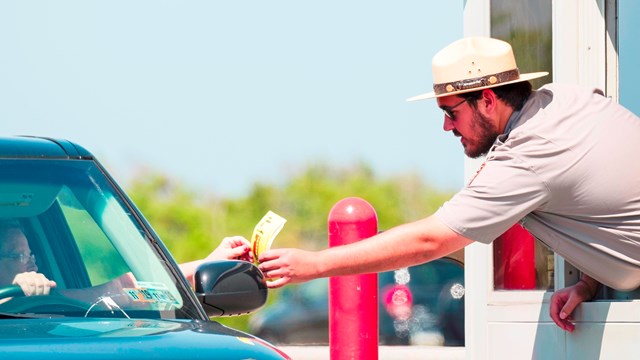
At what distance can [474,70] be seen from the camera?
5195mm

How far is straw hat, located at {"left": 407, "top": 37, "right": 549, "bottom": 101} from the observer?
5.16 m

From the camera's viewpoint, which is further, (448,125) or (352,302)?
(352,302)

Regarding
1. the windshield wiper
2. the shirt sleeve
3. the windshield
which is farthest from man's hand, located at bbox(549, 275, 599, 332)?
the windshield wiper

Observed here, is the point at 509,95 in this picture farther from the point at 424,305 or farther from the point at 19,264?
the point at 424,305

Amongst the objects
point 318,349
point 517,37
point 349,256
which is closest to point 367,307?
point 517,37

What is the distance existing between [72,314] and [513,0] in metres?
3.67

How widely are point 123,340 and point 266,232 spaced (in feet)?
5.71

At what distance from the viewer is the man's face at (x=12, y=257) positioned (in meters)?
3.92

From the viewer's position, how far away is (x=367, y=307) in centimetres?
738

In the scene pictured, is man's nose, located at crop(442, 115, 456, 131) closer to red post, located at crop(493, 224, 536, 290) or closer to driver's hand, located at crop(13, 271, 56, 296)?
red post, located at crop(493, 224, 536, 290)

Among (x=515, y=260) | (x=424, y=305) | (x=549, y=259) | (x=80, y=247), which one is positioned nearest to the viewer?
(x=80, y=247)

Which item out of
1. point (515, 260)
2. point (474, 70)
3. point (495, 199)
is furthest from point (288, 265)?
point (515, 260)

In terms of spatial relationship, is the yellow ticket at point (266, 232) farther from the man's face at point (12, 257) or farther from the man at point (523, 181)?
the man's face at point (12, 257)

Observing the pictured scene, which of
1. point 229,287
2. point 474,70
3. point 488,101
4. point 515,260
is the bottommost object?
point 515,260
